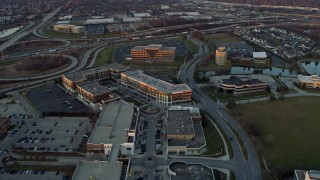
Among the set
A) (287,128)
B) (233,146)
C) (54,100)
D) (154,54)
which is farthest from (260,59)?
(54,100)

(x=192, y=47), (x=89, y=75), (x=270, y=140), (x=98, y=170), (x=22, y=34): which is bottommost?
(x=98, y=170)

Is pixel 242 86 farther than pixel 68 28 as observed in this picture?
No

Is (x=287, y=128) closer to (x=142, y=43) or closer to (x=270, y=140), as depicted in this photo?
(x=270, y=140)

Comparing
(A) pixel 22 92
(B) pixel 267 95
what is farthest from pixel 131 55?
(B) pixel 267 95

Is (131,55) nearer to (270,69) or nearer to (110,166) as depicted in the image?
(270,69)

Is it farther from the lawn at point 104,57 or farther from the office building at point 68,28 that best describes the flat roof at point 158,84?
the office building at point 68,28

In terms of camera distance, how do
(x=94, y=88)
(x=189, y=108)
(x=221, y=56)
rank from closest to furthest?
(x=189, y=108) → (x=94, y=88) → (x=221, y=56)
